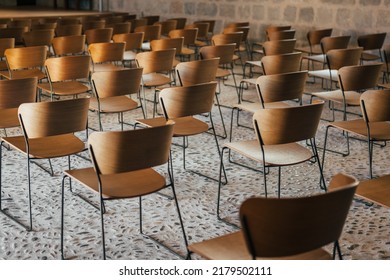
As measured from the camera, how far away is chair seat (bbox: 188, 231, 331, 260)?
3137 millimetres

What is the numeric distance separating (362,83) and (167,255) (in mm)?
3108

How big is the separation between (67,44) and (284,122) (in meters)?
5.06

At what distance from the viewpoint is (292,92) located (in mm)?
5992

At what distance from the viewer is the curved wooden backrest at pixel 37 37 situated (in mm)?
9336

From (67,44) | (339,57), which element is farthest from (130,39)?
(339,57)

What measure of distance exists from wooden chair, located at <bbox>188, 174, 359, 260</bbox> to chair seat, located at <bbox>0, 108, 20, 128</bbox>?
3.17 meters

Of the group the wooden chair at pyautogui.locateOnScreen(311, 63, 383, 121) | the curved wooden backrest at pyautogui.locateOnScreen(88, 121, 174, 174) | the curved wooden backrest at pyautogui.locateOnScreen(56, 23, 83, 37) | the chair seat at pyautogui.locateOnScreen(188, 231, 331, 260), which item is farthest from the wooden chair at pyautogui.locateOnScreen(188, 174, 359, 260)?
the curved wooden backrest at pyautogui.locateOnScreen(56, 23, 83, 37)

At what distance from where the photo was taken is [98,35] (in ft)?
32.1

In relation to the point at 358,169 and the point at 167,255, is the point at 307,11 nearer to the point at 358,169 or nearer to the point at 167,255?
the point at 358,169

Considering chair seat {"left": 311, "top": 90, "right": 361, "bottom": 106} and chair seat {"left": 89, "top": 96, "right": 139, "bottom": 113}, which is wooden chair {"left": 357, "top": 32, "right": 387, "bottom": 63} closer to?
chair seat {"left": 311, "top": 90, "right": 361, "bottom": 106}

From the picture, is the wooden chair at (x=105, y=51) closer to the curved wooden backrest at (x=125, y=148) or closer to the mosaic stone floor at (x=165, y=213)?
the mosaic stone floor at (x=165, y=213)

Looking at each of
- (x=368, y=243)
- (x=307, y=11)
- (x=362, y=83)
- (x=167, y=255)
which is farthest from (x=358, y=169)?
(x=307, y=11)

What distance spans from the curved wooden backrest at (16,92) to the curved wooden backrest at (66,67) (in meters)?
1.10
